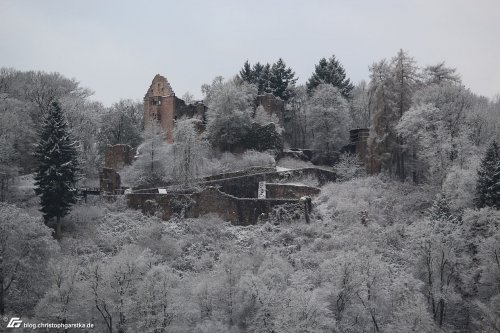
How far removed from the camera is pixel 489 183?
138ft

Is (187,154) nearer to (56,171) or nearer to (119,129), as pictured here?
(56,171)

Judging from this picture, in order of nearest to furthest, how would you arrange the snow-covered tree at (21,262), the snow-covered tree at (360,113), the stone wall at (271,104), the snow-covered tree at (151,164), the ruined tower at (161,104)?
the snow-covered tree at (21,262) → the snow-covered tree at (151,164) → the ruined tower at (161,104) → the stone wall at (271,104) → the snow-covered tree at (360,113)

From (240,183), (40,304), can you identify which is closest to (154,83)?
(240,183)

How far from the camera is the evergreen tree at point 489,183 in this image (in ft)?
137

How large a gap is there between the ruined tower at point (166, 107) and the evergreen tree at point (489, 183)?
28.5 meters

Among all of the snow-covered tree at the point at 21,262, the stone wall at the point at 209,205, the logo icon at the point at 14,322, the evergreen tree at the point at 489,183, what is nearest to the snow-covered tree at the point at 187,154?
the stone wall at the point at 209,205

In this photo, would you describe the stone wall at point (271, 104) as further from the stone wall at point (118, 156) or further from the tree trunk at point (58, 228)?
the tree trunk at point (58, 228)

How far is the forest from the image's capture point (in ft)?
121

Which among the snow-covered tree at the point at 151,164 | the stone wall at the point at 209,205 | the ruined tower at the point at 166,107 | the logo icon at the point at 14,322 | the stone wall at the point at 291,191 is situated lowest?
the logo icon at the point at 14,322

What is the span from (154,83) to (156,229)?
1026 inches

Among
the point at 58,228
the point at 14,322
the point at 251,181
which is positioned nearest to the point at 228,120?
the point at 251,181

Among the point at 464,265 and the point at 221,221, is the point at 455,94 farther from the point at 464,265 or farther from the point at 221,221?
the point at 221,221

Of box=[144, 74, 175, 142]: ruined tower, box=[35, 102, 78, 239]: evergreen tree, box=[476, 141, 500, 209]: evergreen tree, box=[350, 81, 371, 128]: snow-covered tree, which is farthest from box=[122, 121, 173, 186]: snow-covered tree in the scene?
box=[476, 141, 500, 209]: evergreen tree

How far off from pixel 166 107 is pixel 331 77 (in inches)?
691
